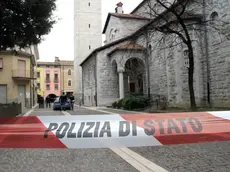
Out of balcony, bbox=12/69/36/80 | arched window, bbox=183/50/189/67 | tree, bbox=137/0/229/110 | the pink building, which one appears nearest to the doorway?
balcony, bbox=12/69/36/80

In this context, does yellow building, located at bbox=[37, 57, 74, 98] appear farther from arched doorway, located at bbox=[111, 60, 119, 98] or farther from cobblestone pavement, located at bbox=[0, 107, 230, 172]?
cobblestone pavement, located at bbox=[0, 107, 230, 172]

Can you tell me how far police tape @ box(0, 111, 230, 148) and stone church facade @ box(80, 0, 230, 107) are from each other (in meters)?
17.2

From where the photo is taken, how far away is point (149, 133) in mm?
3701

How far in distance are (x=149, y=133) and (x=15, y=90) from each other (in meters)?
32.8

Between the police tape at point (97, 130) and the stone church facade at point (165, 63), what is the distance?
17.2 m

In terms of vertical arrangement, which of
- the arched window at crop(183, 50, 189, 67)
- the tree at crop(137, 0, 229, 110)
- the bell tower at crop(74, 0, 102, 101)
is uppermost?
the bell tower at crop(74, 0, 102, 101)

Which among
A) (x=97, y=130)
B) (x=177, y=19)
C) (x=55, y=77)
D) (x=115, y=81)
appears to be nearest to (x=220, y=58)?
(x=177, y=19)

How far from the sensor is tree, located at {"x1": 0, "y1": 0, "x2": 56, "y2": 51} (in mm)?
11836

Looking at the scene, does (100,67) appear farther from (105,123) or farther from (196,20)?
(105,123)

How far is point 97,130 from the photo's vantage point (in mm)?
3598

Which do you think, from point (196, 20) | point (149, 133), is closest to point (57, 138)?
point (149, 133)

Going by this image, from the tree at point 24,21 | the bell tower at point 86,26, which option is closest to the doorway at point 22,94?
the bell tower at point 86,26

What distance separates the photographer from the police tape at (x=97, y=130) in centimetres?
359

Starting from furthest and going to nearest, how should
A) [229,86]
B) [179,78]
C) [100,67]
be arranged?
[100,67], [179,78], [229,86]
